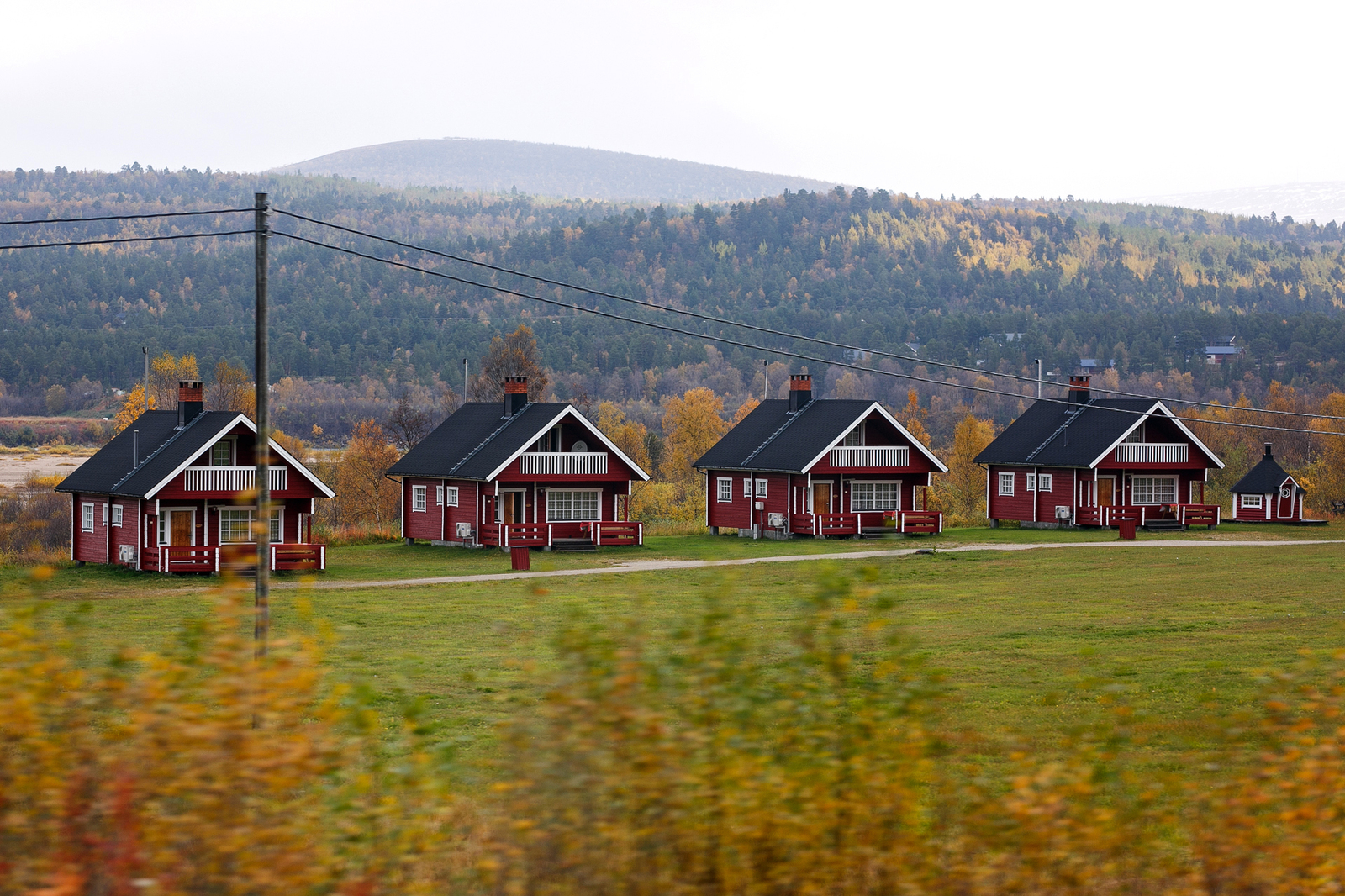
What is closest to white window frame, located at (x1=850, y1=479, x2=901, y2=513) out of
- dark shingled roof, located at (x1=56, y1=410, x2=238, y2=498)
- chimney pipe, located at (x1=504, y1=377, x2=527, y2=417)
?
chimney pipe, located at (x1=504, y1=377, x2=527, y2=417)

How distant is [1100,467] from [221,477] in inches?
1487

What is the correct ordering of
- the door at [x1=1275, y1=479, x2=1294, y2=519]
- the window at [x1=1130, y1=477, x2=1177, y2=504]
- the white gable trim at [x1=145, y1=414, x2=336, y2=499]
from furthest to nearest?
the door at [x1=1275, y1=479, x2=1294, y2=519] < the window at [x1=1130, y1=477, x2=1177, y2=504] < the white gable trim at [x1=145, y1=414, x2=336, y2=499]

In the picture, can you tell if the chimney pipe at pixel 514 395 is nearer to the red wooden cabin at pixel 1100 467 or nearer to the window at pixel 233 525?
the window at pixel 233 525

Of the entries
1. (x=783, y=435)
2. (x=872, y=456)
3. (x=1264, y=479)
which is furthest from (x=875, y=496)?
(x=1264, y=479)

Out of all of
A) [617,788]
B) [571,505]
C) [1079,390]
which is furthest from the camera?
[1079,390]

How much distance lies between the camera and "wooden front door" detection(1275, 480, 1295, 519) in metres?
59.4

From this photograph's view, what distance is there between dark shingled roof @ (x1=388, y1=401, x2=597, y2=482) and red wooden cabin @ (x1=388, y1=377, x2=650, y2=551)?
5cm

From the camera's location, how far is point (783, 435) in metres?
55.5

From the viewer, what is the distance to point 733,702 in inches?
248

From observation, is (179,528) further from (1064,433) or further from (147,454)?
(1064,433)

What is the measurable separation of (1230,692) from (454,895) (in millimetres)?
12180

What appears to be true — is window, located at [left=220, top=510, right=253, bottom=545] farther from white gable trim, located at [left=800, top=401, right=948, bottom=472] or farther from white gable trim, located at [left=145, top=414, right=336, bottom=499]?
white gable trim, located at [left=800, top=401, right=948, bottom=472]

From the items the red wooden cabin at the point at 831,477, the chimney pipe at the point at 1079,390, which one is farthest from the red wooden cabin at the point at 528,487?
the chimney pipe at the point at 1079,390

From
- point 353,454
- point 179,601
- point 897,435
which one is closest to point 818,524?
point 897,435
